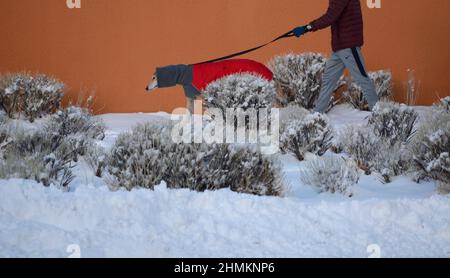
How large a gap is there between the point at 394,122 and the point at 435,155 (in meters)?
1.53

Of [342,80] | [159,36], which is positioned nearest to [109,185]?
[159,36]

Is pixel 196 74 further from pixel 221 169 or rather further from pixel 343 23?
pixel 221 169

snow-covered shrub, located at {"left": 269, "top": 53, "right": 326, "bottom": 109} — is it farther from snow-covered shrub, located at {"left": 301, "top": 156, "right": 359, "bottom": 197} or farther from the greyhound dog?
snow-covered shrub, located at {"left": 301, "top": 156, "right": 359, "bottom": 197}

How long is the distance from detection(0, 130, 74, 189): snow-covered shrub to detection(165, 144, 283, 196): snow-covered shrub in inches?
35.9

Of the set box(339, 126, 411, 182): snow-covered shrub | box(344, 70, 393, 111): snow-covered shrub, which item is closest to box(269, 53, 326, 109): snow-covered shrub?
box(344, 70, 393, 111): snow-covered shrub

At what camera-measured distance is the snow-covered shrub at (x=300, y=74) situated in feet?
A: 32.8

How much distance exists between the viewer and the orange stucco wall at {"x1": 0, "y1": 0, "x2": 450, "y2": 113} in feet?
33.0

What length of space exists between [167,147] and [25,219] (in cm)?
148

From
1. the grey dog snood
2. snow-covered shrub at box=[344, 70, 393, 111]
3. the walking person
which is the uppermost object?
the walking person

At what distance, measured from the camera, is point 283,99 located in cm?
1025

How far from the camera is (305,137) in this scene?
7777 millimetres

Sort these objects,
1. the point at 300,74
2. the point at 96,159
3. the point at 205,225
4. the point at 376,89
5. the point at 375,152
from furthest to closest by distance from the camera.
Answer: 1. the point at 300,74
2. the point at 376,89
3. the point at 375,152
4. the point at 96,159
5. the point at 205,225

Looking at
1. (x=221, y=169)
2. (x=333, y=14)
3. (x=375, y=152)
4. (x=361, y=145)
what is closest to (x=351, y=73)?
(x=333, y=14)
